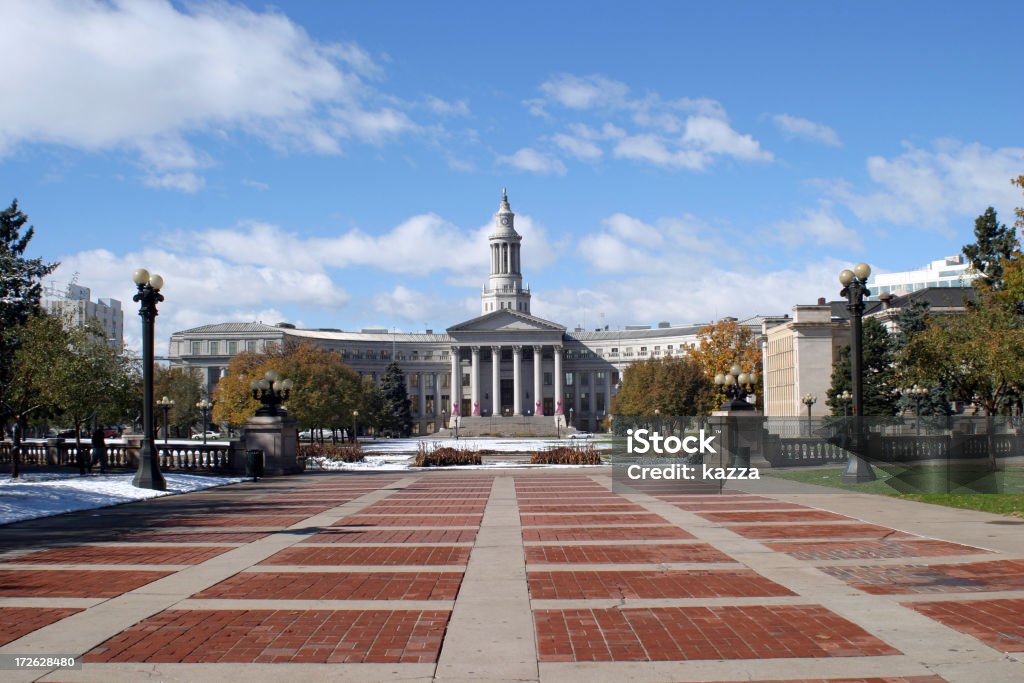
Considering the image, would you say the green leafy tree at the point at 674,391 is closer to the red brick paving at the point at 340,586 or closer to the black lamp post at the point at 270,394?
the black lamp post at the point at 270,394

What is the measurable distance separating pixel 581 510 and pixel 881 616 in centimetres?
1232

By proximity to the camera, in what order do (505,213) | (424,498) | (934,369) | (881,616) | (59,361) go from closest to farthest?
(881,616) < (424,498) < (59,361) < (934,369) < (505,213)

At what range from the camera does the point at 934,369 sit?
45.8 metres

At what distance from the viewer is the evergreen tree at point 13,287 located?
3112cm

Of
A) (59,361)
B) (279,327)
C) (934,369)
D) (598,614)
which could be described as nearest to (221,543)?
(598,614)

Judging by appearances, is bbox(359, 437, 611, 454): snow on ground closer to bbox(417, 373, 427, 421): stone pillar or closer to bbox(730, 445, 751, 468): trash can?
bbox(730, 445, 751, 468): trash can

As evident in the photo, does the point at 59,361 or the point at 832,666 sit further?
the point at 59,361

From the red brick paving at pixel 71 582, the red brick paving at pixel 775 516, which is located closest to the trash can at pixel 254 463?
the red brick paving at pixel 775 516

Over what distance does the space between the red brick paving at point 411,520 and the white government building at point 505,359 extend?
139 metres

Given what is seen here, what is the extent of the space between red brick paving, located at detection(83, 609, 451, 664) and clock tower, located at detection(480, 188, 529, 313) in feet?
592

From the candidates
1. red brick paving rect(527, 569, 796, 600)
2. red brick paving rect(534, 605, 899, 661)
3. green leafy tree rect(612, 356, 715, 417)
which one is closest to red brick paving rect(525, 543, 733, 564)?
red brick paving rect(527, 569, 796, 600)

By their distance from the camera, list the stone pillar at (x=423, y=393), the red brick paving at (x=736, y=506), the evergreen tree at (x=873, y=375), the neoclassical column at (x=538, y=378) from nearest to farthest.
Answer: the red brick paving at (x=736, y=506)
the evergreen tree at (x=873, y=375)
the neoclassical column at (x=538, y=378)
the stone pillar at (x=423, y=393)

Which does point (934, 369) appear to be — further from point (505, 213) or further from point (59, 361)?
point (505, 213)

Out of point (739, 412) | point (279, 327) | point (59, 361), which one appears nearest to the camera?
point (59, 361)
